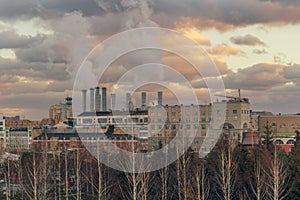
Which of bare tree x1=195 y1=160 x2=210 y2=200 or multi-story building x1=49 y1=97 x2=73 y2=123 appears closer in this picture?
bare tree x1=195 y1=160 x2=210 y2=200

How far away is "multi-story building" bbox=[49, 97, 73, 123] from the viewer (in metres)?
114

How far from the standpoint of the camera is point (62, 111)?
114 m

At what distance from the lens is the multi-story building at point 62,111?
373ft

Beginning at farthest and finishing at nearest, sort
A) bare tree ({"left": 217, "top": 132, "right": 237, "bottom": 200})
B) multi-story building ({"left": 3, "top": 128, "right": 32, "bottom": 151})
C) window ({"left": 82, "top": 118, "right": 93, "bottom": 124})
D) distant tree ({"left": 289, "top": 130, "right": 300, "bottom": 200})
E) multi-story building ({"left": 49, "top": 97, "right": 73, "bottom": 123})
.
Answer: multi-story building ({"left": 49, "top": 97, "right": 73, "bottom": 123}) → window ({"left": 82, "top": 118, "right": 93, "bottom": 124}) → multi-story building ({"left": 3, "top": 128, "right": 32, "bottom": 151}) → distant tree ({"left": 289, "top": 130, "right": 300, "bottom": 200}) → bare tree ({"left": 217, "top": 132, "right": 237, "bottom": 200})

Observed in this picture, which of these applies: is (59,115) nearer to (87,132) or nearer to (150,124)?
(87,132)

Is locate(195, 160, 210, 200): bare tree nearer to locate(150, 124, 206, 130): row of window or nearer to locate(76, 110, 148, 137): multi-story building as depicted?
locate(150, 124, 206, 130): row of window

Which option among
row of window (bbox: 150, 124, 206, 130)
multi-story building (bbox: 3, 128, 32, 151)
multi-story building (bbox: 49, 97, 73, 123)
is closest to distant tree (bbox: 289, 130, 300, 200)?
row of window (bbox: 150, 124, 206, 130)

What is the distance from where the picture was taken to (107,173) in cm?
2791

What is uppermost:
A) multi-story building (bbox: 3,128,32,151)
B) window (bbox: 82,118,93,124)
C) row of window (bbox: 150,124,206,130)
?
window (bbox: 82,118,93,124)

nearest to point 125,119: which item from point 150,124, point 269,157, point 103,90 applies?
point 150,124

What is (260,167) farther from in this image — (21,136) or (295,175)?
(21,136)

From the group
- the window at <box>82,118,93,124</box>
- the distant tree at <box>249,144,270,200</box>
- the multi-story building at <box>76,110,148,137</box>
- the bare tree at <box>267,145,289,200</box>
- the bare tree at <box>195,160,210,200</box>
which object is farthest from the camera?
the window at <box>82,118,93,124</box>

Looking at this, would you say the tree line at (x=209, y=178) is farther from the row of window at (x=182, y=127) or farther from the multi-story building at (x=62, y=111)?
the multi-story building at (x=62, y=111)

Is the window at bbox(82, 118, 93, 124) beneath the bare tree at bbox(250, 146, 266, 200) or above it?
above
